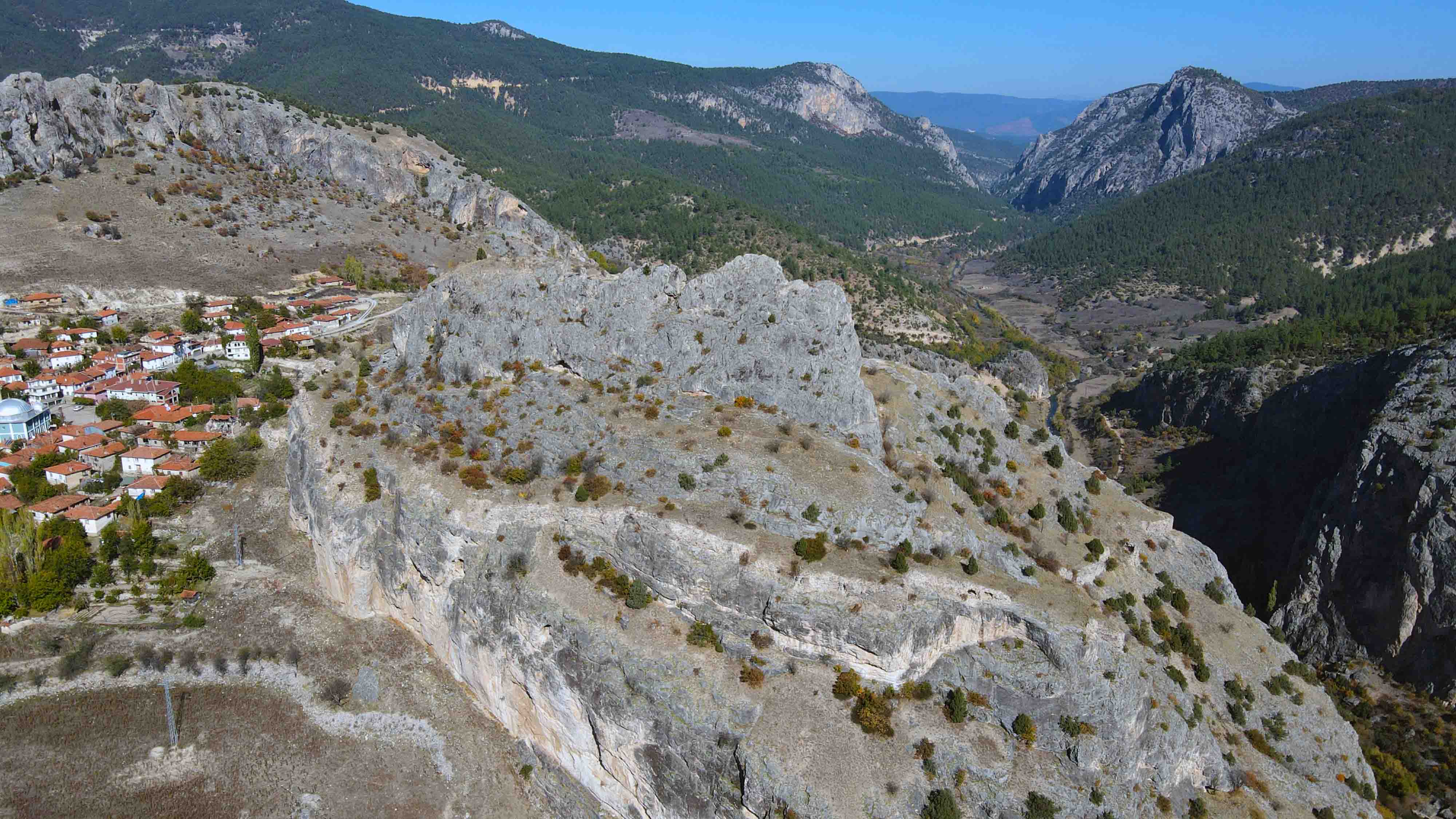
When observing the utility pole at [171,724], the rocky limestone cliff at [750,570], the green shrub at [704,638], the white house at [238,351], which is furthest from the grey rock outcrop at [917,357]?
the utility pole at [171,724]

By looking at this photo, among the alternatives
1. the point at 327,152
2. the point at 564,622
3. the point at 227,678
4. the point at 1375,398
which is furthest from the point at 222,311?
the point at 1375,398

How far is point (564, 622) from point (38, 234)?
3608 inches

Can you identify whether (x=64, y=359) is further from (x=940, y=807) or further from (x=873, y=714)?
(x=940, y=807)

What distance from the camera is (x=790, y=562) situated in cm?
3209

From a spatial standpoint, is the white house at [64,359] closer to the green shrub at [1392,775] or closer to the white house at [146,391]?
the white house at [146,391]

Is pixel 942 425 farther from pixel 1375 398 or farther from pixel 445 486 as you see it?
pixel 1375 398

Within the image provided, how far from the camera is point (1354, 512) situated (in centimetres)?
5041

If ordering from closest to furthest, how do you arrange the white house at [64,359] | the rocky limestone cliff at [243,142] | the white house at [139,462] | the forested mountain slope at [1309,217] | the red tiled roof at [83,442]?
the white house at [139,462] < the red tiled roof at [83,442] < the white house at [64,359] < the rocky limestone cliff at [243,142] < the forested mountain slope at [1309,217]

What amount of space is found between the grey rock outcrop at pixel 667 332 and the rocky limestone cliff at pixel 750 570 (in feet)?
0.55

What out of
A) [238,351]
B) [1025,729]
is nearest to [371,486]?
[1025,729]

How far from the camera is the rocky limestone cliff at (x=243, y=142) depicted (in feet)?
308

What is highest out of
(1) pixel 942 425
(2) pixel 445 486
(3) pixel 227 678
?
(1) pixel 942 425

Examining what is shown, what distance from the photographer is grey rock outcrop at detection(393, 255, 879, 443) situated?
4191 cm

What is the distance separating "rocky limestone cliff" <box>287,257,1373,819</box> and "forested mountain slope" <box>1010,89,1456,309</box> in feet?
418
